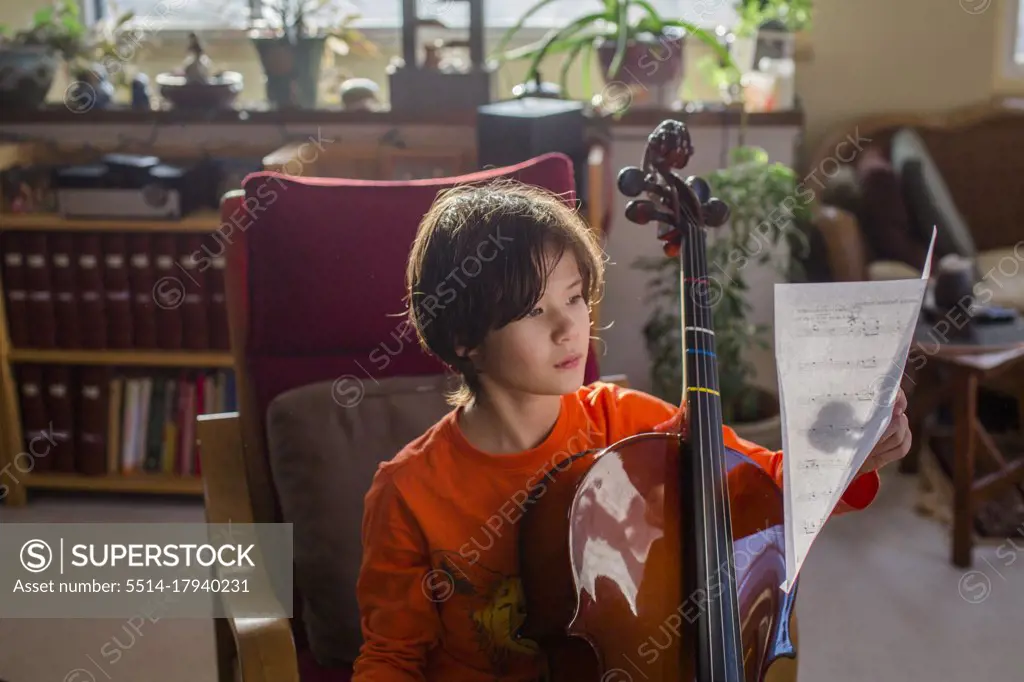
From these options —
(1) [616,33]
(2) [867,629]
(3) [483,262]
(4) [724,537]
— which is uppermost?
(1) [616,33]

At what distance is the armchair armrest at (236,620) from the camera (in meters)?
1.09

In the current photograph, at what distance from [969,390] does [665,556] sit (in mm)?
1535

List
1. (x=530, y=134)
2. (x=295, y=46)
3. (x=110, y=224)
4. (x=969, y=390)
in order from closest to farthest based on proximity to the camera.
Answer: (x=530, y=134) < (x=969, y=390) < (x=110, y=224) < (x=295, y=46)

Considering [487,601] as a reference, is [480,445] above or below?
above

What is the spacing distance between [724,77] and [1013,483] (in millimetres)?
1353

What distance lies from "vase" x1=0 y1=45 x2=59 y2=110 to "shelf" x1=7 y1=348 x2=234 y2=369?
2.31ft

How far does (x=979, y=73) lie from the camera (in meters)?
3.52

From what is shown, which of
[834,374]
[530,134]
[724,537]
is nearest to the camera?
[834,374]

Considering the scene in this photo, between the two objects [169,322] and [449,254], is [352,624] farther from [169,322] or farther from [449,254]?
[169,322]

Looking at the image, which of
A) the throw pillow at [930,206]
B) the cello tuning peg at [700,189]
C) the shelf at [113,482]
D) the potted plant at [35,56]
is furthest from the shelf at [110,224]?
the throw pillow at [930,206]

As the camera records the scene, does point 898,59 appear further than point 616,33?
Yes

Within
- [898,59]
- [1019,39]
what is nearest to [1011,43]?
[1019,39]

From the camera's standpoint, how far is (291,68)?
113 inches

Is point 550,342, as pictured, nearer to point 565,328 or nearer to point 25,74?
point 565,328
